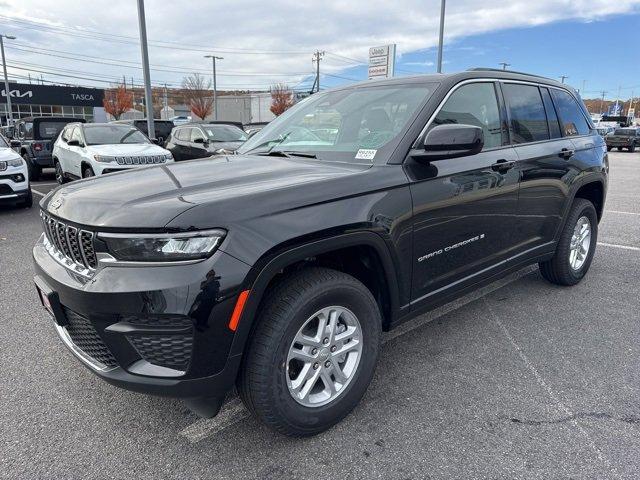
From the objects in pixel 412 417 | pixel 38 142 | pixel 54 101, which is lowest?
pixel 412 417

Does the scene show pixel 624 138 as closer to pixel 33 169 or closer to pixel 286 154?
pixel 33 169

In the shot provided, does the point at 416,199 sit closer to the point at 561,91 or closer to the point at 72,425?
the point at 72,425

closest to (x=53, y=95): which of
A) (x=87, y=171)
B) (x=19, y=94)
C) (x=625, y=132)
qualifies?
(x=19, y=94)

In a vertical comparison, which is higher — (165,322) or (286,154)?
(286,154)

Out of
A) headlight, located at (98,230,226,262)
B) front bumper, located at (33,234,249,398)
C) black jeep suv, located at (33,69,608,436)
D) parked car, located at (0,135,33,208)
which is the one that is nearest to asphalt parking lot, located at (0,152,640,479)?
black jeep suv, located at (33,69,608,436)

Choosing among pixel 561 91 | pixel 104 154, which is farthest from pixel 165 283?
pixel 104 154

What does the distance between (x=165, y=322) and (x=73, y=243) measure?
0.68m

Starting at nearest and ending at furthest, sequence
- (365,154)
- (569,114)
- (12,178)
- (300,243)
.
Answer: (300,243)
(365,154)
(569,114)
(12,178)

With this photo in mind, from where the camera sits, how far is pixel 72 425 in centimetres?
251

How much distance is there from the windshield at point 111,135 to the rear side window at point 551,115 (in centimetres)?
900

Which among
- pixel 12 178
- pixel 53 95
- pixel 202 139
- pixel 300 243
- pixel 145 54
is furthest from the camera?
pixel 53 95

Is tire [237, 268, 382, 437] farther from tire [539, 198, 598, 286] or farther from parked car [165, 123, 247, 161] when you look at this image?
parked car [165, 123, 247, 161]

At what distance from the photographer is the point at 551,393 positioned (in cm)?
280

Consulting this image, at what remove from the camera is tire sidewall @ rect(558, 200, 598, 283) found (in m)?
4.23
